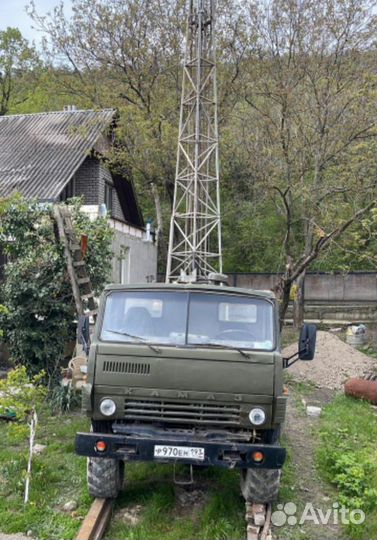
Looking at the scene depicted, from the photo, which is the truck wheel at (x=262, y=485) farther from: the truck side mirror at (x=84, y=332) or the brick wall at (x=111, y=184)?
the brick wall at (x=111, y=184)

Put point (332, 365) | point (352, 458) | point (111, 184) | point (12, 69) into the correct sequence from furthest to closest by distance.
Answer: point (12, 69), point (111, 184), point (332, 365), point (352, 458)

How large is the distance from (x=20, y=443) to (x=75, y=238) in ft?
11.6

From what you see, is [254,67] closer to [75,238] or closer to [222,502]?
[75,238]

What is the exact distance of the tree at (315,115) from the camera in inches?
535

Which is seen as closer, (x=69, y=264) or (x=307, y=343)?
(x=307, y=343)

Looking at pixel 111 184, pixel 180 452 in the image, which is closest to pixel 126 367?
pixel 180 452

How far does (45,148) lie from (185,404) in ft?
43.1

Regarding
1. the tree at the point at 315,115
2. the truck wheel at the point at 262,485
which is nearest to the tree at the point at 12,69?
the tree at the point at 315,115

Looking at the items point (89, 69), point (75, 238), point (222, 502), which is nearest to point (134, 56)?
point (89, 69)

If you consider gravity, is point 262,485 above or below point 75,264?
below

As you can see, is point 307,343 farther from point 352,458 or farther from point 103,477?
point 103,477

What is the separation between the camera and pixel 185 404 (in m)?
4.77

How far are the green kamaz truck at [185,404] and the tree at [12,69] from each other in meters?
25.1

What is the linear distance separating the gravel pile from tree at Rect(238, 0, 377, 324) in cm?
168
